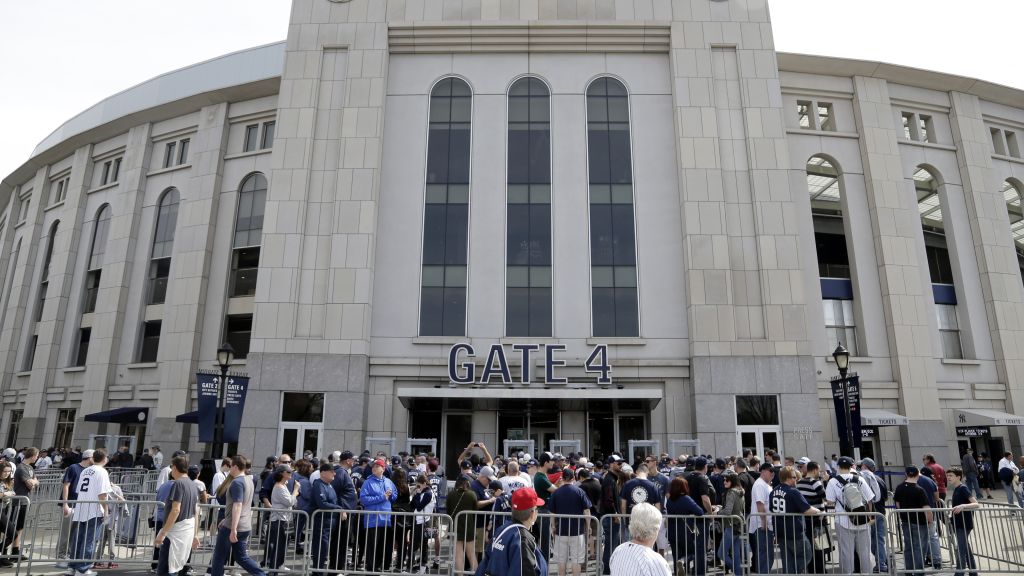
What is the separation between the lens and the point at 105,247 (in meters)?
36.9

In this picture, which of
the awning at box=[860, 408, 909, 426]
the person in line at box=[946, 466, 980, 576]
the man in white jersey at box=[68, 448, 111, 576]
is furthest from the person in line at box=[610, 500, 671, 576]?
the awning at box=[860, 408, 909, 426]

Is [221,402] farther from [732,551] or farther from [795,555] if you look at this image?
[795,555]

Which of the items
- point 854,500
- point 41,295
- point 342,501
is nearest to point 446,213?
point 342,501

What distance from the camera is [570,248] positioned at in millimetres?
26672

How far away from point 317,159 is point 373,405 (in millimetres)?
10629

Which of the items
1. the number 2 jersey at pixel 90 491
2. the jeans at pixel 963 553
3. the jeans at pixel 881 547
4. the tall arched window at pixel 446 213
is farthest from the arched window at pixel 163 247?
the jeans at pixel 963 553

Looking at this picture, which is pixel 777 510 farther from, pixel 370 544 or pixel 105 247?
pixel 105 247

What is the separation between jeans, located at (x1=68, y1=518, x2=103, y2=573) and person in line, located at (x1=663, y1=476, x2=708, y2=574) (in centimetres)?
970

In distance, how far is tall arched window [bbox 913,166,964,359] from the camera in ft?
97.9

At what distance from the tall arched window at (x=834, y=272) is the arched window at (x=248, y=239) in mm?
27349

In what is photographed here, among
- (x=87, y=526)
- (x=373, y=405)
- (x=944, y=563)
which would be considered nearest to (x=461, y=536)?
(x=87, y=526)

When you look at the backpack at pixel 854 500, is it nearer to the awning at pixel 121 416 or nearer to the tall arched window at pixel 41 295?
the awning at pixel 121 416

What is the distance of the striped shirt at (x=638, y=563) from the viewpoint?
4.51m

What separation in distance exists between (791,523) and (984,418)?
22.3m
